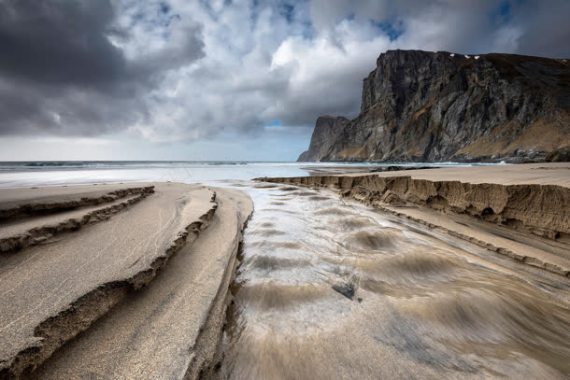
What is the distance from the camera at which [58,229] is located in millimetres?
2842

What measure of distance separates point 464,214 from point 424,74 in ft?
368

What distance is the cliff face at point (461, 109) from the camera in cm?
5144

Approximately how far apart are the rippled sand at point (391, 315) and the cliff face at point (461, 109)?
147 ft

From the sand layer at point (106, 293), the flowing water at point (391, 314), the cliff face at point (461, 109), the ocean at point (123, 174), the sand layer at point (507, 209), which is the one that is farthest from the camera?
the cliff face at point (461, 109)

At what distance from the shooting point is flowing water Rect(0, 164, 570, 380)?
162 centimetres

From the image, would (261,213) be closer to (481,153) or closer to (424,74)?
(481,153)

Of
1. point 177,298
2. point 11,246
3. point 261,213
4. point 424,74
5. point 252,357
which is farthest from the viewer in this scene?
point 424,74

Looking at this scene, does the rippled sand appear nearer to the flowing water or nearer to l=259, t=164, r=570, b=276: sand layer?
the flowing water

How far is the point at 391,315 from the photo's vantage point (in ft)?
6.97

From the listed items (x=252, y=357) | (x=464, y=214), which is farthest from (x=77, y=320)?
(x=464, y=214)

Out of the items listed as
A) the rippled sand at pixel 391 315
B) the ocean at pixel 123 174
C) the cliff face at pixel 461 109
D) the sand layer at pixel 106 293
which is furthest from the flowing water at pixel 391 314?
the cliff face at pixel 461 109

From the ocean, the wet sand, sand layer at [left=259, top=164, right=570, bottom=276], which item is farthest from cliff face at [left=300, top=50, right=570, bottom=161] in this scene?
the wet sand

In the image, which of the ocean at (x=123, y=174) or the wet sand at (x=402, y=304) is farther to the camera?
the ocean at (x=123, y=174)

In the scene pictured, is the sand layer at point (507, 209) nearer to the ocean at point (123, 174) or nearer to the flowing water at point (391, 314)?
the flowing water at point (391, 314)
